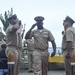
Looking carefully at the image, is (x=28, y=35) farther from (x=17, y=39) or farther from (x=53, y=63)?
(x=53, y=63)

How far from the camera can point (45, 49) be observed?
1109cm

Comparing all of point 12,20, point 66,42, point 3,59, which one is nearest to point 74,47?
point 66,42

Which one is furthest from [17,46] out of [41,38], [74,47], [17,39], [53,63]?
[53,63]

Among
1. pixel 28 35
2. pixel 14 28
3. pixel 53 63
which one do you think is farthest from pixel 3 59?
pixel 53 63

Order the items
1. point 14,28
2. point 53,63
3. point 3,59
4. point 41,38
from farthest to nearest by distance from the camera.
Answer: point 53,63, point 3,59, point 41,38, point 14,28

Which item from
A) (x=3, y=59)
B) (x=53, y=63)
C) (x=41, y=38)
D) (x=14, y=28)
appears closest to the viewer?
(x=14, y=28)

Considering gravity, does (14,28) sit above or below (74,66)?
above

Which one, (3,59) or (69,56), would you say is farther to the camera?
(3,59)

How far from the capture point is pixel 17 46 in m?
10.5

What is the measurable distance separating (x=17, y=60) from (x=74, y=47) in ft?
5.19

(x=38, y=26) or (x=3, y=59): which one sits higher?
(x=38, y=26)

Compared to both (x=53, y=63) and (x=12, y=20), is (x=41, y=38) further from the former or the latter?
(x=53, y=63)

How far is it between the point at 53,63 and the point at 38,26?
332 inches

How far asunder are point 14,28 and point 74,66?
185 cm
